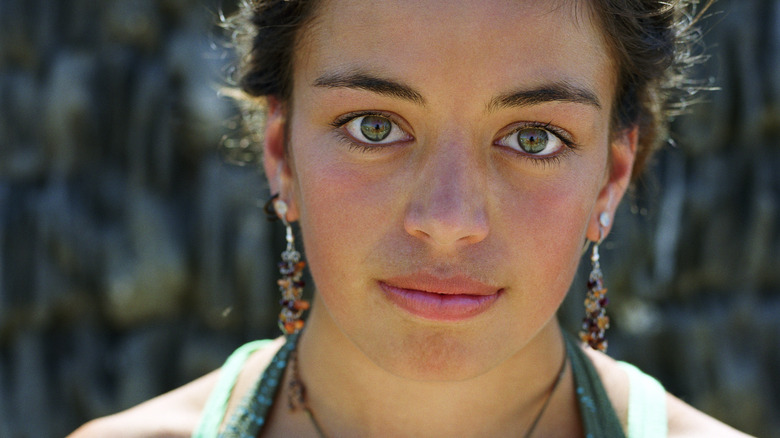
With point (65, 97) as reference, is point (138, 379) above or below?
below

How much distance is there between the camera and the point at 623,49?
139cm

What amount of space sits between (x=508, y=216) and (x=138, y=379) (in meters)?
1.47

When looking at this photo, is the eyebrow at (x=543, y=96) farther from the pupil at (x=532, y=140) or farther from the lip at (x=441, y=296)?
the lip at (x=441, y=296)

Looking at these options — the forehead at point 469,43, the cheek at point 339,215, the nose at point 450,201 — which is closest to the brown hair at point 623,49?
the forehead at point 469,43

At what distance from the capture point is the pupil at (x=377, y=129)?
1.30 metres

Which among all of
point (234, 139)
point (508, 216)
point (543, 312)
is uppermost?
point (234, 139)

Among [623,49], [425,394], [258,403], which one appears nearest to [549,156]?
[623,49]

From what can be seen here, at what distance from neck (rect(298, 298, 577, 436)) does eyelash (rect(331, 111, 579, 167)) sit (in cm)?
39

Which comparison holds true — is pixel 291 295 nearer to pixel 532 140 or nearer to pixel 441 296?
pixel 441 296

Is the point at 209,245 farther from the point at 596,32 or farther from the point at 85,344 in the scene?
the point at 596,32

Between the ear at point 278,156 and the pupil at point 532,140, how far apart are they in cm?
44

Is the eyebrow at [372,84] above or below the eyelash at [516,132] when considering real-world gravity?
above

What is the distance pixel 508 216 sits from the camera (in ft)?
4.05

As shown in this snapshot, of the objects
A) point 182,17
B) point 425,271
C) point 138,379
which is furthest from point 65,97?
point 425,271
